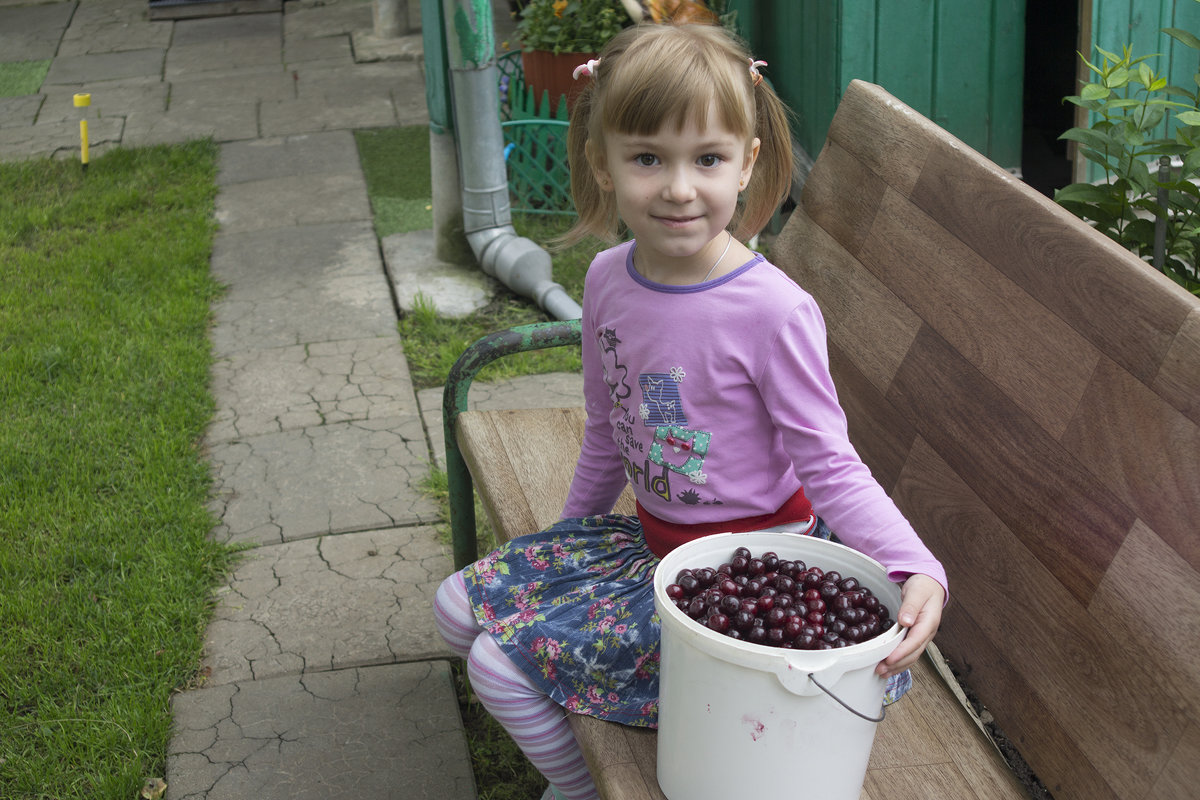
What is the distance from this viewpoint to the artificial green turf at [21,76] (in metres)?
7.27

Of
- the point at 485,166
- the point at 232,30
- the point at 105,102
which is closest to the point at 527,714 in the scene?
the point at 485,166

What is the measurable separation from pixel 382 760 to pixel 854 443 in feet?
3.68

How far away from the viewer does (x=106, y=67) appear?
25.2 ft

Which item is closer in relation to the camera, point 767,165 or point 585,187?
point 767,165

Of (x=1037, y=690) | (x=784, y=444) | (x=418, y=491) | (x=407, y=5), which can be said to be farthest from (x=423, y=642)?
(x=407, y=5)

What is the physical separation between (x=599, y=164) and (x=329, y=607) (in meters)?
1.51

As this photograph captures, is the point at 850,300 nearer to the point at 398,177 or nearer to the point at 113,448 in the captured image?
the point at 113,448

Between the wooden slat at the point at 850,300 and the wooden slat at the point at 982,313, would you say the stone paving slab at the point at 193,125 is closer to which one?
the wooden slat at the point at 850,300

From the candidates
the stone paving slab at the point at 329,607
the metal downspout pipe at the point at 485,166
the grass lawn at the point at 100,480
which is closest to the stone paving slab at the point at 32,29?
the grass lawn at the point at 100,480

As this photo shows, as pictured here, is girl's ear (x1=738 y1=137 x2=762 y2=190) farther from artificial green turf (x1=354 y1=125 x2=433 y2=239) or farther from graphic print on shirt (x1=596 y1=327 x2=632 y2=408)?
artificial green turf (x1=354 y1=125 x2=433 y2=239)

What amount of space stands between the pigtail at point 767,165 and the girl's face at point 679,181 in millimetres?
158

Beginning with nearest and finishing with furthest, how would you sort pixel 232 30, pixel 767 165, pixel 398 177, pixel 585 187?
pixel 767 165 → pixel 585 187 → pixel 398 177 → pixel 232 30

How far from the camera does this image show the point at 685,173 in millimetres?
1679

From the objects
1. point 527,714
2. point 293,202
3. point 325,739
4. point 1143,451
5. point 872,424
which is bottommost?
point 325,739
